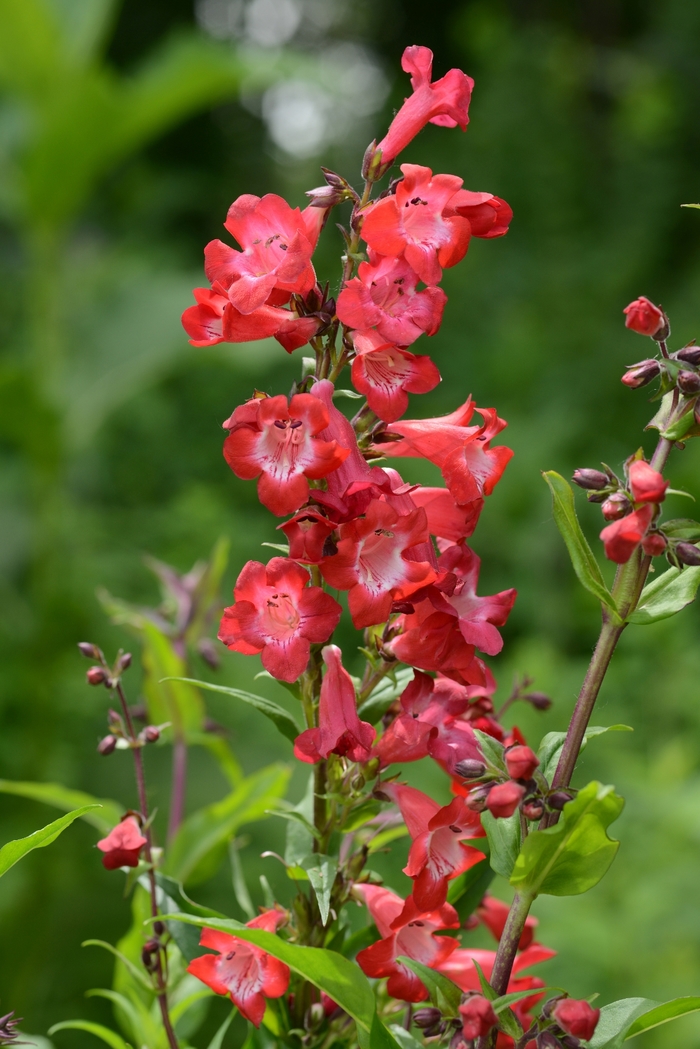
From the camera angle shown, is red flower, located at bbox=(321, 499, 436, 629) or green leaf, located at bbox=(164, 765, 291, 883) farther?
green leaf, located at bbox=(164, 765, 291, 883)

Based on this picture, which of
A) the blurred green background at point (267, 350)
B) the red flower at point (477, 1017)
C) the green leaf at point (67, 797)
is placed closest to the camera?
the red flower at point (477, 1017)

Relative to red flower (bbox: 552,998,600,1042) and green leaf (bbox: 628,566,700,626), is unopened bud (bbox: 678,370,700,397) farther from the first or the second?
red flower (bbox: 552,998,600,1042)

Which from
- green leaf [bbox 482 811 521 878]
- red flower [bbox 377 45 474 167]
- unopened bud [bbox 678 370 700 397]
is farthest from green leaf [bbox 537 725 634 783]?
red flower [bbox 377 45 474 167]

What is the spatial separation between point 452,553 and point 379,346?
0.08 m

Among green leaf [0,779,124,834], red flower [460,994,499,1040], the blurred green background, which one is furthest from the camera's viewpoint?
the blurred green background

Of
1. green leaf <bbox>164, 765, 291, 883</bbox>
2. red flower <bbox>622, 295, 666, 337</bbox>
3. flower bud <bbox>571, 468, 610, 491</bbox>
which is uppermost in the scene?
red flower <bbox>622, 295, 666, 337</bbox>

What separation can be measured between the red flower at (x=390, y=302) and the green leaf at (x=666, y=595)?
4.8 inches

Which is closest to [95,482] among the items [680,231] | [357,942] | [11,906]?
[11,906]

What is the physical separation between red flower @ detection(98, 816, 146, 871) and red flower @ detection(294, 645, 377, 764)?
0.09m

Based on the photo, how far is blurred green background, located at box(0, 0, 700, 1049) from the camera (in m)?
1.55

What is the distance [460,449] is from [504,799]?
13 cm

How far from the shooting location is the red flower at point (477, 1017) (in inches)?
12.2

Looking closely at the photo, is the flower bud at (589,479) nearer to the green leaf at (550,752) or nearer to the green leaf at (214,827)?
the green leaf at (550,752)

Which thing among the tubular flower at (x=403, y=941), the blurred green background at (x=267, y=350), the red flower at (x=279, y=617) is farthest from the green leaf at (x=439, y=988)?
the blurred green background at (x=267, y=350)
